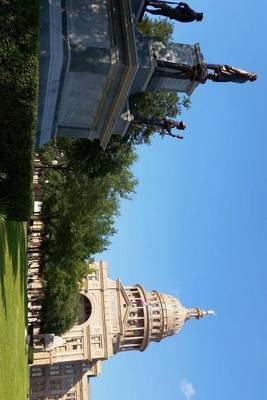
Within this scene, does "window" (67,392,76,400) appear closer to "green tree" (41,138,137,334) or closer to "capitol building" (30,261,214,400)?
"capitol building" (30,261,214,400)

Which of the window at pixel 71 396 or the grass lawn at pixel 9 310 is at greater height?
the grass lawn at pixel 9 310

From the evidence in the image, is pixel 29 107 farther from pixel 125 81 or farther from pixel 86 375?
pixel 86 375

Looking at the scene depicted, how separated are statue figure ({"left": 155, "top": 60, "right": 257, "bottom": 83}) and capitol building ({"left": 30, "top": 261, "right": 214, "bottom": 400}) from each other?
41.1 meters

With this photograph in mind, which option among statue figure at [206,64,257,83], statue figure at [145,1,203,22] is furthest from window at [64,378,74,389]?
statue figure at [145,1,203,22]

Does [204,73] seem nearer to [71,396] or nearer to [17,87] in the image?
[17,87]

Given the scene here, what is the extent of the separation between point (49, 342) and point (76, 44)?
129 feet

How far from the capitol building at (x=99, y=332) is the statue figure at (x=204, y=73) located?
1620 inches

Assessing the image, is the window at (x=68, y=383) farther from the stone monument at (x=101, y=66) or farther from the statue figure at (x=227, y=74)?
the statue figure at (x=227, y=74)

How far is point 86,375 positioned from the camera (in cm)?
6506

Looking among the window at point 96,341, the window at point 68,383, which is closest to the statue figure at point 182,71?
the window at point 96,341

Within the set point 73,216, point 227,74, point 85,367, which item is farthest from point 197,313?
point 227,74

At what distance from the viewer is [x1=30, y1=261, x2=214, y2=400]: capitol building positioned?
5881 cm

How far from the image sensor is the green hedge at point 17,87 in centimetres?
1438

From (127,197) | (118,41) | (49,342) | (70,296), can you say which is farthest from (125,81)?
(49,342)
